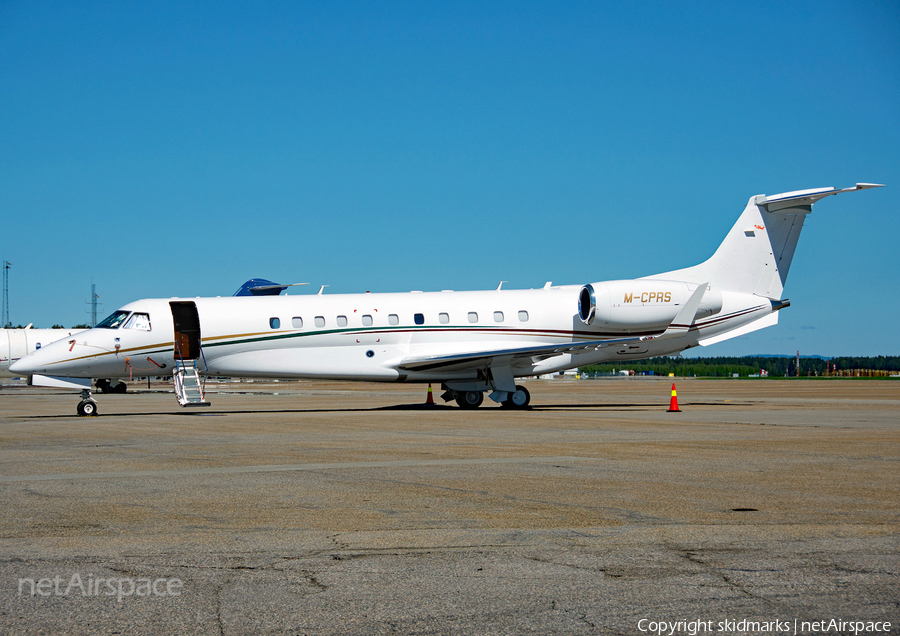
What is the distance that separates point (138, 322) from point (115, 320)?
70 centimetres

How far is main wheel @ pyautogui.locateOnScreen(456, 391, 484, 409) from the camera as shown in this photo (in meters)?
26.1

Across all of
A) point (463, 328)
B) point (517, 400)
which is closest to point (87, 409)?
point (463, 328)

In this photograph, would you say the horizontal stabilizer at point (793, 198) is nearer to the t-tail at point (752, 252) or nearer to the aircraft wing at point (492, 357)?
the t-tail at point (752, 252)

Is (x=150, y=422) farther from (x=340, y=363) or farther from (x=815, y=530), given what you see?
(x=815, y=530)

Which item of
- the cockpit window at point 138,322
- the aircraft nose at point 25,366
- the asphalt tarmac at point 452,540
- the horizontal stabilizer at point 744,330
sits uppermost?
the cockpit window at point 138,322

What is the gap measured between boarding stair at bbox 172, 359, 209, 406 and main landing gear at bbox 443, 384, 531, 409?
8013 mm

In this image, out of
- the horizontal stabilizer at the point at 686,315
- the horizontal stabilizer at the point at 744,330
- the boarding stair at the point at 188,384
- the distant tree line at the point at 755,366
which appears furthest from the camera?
the distant tree line at the point at 755,366

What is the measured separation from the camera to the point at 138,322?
934 inches

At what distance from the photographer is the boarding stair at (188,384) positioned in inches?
856

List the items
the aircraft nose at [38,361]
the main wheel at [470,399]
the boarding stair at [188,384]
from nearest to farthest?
the boarding stair at [188,384] → the aircraft nose at [38,361] → the main wheel at [470,399]

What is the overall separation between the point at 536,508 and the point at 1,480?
6.13 meters

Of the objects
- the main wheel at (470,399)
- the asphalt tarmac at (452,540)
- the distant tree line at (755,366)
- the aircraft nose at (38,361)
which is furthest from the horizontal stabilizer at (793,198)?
the distant tree line at (755,366)

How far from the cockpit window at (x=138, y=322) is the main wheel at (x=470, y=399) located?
9727 mm

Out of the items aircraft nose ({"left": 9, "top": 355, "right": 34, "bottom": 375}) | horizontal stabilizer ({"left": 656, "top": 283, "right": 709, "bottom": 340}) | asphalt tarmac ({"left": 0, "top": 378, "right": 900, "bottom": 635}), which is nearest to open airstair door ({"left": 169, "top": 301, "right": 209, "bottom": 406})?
aircraft nose ({"left": 9, "top": 355, "right": 34, "bottom": 375})
